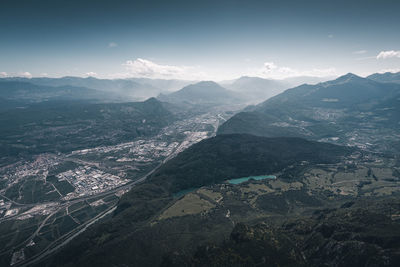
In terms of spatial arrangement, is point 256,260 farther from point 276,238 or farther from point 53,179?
point 53,179

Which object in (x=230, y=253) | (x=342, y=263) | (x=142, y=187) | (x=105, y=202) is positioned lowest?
(x=105, y=202)

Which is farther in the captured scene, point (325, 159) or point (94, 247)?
point (325, 159)

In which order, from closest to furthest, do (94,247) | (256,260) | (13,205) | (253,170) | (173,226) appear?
(256,260), (94,247), (173,226), (13,205), (253,170)

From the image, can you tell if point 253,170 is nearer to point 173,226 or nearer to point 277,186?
point 277,186

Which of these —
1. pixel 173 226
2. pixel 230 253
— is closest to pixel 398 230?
pixel 230 253

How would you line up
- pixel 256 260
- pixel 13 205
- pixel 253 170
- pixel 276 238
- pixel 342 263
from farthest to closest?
pixel 253 170 < pixel 13 205 < pixel 276 238 < pixel 256 260 < pixel 342 263

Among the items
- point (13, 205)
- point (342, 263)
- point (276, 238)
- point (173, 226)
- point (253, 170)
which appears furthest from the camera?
point (253, 170)

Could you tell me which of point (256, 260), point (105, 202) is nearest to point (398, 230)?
point (256, 260)

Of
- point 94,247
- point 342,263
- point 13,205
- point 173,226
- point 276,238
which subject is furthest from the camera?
point 13,205

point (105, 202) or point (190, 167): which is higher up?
point (190, 167)
